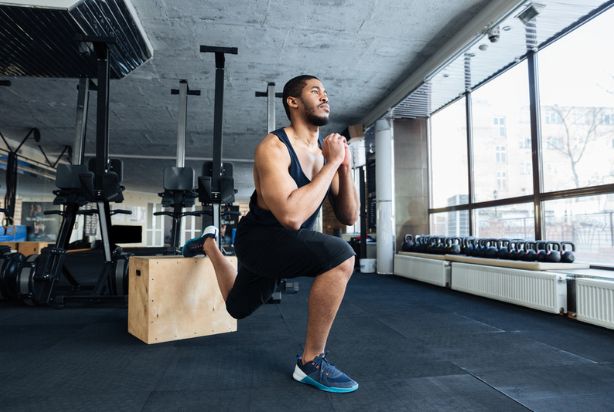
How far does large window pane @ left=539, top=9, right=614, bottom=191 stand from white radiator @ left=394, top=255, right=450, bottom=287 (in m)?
1.47

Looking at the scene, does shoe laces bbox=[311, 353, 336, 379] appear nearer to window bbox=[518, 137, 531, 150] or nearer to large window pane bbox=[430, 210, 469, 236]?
window bbox=[518, 137, 531, 150]

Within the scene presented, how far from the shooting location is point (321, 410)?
4.49 feet

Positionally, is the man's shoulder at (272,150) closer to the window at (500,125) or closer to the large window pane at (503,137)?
the large window pane at (503,137)

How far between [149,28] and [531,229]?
4404 mm

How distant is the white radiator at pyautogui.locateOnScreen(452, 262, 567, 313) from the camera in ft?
10.0

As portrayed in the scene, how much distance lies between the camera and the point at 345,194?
64.1 inches

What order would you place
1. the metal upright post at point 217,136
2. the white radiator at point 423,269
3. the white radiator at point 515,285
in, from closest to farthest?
the white radiator at point 515,285
the metal upright post at point 217,136
the white radiator at point 423,269

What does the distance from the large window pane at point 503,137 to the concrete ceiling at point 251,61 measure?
930 millimetres

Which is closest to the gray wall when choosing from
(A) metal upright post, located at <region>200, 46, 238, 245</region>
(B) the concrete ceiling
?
(B) the concrete ceiling

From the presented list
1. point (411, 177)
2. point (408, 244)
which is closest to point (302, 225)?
point (408, 244)

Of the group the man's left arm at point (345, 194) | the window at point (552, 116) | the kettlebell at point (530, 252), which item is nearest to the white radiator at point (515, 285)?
the kettlebell at point (530, 252)

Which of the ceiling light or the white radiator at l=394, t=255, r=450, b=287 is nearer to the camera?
the ceiling light

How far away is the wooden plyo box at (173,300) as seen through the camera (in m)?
2.20

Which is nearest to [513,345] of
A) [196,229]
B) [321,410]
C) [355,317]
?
[355,317]
